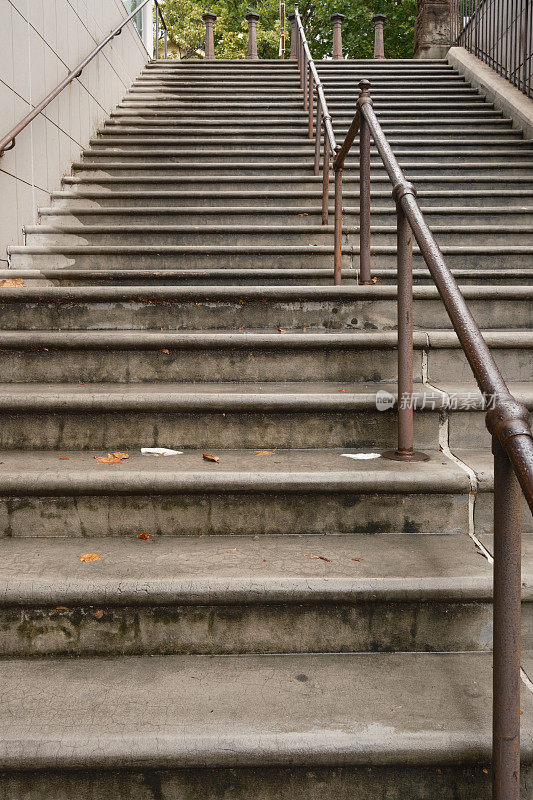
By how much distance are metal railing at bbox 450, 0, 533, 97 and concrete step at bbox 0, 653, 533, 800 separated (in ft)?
21.2

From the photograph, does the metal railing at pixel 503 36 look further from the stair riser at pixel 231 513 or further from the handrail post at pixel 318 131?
the stair riser at pixel 231 513

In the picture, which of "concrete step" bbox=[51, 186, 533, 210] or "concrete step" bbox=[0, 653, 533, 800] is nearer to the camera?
"concrete step" bbox=[0, 653, 533, 800]

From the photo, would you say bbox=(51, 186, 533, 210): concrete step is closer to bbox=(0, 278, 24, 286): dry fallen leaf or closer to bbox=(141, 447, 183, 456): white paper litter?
bbox=(0, 278, 24, 286): dry fallen leaf

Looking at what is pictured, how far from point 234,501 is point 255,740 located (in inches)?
29.3

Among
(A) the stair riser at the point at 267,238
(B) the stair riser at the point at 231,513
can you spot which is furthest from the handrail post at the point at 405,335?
(A) the stair riser at the point at 267,238

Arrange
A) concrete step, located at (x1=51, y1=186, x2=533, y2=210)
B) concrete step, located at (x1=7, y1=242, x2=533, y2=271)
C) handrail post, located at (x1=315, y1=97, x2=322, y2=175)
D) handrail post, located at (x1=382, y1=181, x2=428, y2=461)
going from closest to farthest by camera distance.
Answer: handrail post, located at (x1=382, y1=181, x2=428, y2=461) < concrete step, located at (x1=7, y1=242, x2=533, y2=271) < handrail post, located at (x1=315, y1=97, x2=322, y2=175) < concrete step, located at (x1=51, y1=186, x2=533, y2=210)

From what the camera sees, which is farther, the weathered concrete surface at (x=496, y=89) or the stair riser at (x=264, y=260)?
the weathered concrete surface at (x=496, y=89)

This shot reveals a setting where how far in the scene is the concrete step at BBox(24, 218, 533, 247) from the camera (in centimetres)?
392

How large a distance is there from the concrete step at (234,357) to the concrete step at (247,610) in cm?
101

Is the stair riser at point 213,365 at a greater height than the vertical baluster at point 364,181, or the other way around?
the vertical baluster at point 364,181

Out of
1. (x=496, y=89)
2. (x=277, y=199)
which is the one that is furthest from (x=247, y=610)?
(x=496, y=89)

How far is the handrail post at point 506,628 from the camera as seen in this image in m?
1.13

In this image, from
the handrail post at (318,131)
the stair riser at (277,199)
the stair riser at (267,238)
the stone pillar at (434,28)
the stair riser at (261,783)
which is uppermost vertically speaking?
the stone pillar at (434,28)

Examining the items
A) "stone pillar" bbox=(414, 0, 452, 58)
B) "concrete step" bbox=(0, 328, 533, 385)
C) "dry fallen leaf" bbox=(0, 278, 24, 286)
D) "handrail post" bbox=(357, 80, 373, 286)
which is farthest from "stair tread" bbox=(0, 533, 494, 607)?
"stone pillar" bbox=(414, 0, 452, 58)
